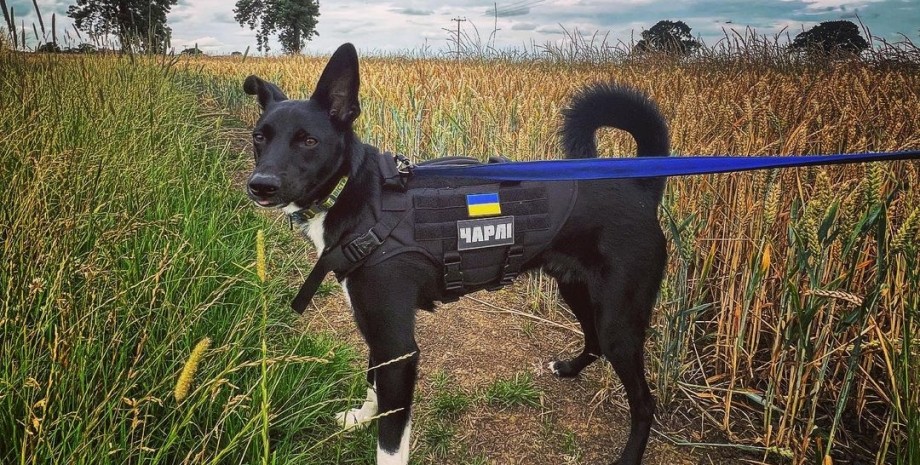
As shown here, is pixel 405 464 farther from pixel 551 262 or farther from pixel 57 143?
pixel 57 143

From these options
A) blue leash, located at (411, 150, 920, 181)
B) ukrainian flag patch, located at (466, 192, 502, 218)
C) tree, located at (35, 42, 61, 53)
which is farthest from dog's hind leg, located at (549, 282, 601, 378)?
tree, located at (35, 42, 61, 53)

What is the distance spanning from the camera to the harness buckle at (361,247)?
6.26 ft

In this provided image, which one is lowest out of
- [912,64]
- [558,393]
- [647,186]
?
[558,393]

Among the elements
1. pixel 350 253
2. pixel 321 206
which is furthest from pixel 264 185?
pixel 350 253

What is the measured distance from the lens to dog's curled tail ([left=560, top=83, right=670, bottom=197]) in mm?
2193

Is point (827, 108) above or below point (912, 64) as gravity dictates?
below

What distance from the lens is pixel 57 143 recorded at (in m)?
3.10

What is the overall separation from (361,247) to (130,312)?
2.62 feet

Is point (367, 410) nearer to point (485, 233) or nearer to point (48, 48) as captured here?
point (485, 233)

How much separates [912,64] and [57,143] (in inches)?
320

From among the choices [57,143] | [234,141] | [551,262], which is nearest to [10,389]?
[551,262]

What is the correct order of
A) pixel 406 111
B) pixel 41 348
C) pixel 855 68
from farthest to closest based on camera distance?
pixel 855 68
pixel 406 111
pixel 41 348

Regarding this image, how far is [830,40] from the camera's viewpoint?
7.91 metres

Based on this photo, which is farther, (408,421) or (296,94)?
(296,94)
